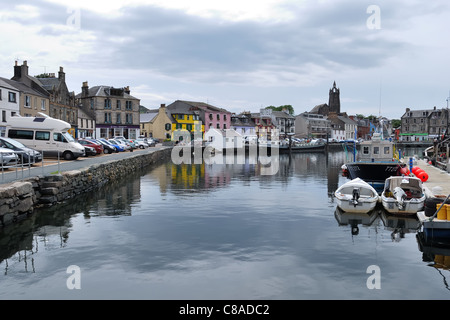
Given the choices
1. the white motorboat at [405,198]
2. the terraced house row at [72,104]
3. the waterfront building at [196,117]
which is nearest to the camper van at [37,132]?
the terraced house row at [72,104]

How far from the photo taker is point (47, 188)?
2088cm

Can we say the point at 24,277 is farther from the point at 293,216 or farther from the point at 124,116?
the point at 124,116

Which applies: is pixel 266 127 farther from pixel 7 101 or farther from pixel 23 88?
pixel 7 101

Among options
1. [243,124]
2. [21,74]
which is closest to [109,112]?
[21,74]

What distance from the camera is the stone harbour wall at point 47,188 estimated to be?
1625cm

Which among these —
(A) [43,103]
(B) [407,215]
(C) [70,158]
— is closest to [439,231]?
(B) [407,215]

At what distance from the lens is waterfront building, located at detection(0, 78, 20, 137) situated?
156 feet

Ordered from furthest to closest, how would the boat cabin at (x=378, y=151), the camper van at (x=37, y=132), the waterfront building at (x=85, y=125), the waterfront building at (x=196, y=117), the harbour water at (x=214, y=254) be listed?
the waterfront building at (x=196, y=117), the waterfront building at (x=85, y=125), the camper van at (x=37, y=132), the boat cabin at (x=378, y=151), the harbour water at (x=214, y=254)

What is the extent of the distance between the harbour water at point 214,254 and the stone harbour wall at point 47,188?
60 centimetres

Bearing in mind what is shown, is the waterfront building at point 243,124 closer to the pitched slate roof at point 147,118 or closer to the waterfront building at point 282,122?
the waterfront building at point 282,122

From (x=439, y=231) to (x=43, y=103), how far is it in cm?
5735

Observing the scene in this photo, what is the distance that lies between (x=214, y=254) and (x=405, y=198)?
11.5 m

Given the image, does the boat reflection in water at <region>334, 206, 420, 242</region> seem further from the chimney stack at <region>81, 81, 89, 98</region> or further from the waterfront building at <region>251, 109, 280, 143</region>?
the waterfront building at <region>251, 109, 280, 143</region>

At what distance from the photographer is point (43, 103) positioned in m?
58.4
